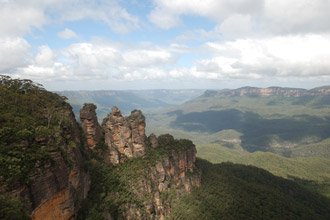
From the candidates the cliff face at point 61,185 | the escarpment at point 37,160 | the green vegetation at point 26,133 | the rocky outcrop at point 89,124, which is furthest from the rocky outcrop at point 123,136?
the cliff face at point 61,185

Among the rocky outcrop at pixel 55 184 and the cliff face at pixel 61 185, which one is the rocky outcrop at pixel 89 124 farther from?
the rocky outcrop at pixel 55 184

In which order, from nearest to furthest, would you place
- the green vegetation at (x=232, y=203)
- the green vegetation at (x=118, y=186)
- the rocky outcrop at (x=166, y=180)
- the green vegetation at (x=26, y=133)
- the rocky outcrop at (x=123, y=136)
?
the green vegetation at (x=26, y=133) → the green vegetation at (x=118, y=186) → the rocky outcrop at (x=166, y=180) → the rocky outcrop at (x=123, y=136) → the green vegetation at (x=232, y=203)

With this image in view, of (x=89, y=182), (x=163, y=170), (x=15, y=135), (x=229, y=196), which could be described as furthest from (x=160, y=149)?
(x=15, y=135)

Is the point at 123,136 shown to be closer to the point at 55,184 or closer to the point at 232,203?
the point at 232,203

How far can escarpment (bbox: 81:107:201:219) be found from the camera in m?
58.9

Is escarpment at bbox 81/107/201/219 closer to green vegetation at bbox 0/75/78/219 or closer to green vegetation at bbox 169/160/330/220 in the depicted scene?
green vegetation at bbox 169/160/330/220

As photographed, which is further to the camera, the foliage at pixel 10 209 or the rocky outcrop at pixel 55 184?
the rocky outcrop at pixel 55 184

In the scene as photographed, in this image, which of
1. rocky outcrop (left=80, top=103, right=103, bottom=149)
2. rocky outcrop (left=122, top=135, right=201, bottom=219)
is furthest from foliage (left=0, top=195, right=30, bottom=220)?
rocky outcrop (left=80, top=103, right=103, bottom=149)

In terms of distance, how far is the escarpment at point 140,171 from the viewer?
193 feet

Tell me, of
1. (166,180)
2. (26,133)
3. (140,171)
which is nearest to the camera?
(26,133)

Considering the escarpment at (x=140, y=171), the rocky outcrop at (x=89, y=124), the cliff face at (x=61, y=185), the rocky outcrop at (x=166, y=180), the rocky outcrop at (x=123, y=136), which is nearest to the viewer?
the cliff face at (x=61, y=185)

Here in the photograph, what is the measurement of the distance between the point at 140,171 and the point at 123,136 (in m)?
8.06

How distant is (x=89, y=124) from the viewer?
6241cm

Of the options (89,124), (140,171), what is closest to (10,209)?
(89,124)
